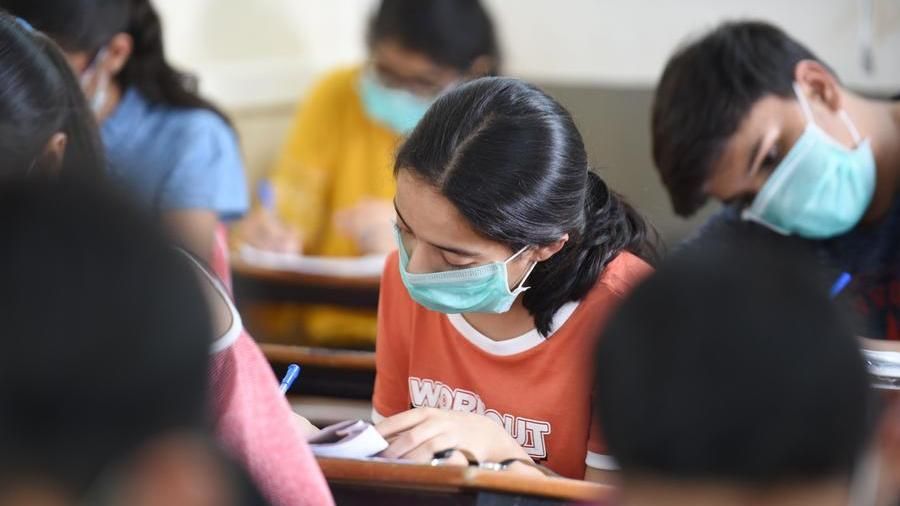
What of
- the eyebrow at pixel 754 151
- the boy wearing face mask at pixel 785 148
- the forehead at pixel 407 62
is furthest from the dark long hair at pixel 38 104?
the forehead at pixel 407 62

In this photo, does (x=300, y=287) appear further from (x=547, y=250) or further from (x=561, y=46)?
(x=561, y=46)

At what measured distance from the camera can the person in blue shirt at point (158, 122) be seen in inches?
85.3

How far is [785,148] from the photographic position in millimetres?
2004

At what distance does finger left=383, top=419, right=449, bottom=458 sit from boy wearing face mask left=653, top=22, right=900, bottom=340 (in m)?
0.76

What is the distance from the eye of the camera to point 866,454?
687mm

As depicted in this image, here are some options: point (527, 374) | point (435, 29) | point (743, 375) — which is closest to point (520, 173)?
point (527, 374)

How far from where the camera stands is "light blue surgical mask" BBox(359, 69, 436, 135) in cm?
302

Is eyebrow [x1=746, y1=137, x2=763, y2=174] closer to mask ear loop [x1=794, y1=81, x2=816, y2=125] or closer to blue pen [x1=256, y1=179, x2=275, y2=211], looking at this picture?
mask ear loop [x1=794, y1=81, x2=816, y2=125]

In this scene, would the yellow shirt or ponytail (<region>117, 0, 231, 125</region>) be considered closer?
ponytail (<region>117, 0, 231, 125</region>)

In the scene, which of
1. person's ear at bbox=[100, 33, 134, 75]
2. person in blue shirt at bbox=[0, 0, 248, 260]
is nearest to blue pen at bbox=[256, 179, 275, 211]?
person in blue shirt at bbox=[0, 0, 248, 260]

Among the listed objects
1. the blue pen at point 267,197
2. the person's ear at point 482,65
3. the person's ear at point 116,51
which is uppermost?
the person's ear at point 116,51

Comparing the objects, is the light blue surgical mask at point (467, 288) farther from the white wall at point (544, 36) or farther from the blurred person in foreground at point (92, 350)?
the white wall at point (544, 36)

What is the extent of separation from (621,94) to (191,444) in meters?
3.00

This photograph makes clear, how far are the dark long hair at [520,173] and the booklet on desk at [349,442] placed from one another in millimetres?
312
